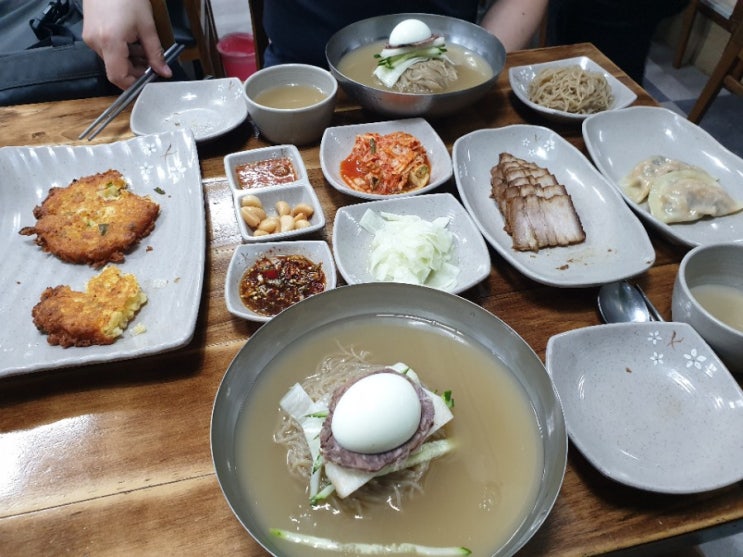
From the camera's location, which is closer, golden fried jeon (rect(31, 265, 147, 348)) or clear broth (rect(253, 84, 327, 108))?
golden fried jeon (rect(31, 265, 147, 348))

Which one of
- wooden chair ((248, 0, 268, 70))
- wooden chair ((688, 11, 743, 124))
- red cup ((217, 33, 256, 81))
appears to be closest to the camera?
wooden chair ((248, 0, 268, 70))

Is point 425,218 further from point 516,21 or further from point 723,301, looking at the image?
point 516,21

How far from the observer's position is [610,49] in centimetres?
392

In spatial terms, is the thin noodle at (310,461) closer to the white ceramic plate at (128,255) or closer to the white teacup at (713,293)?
the white ceramic plate at (128,255)

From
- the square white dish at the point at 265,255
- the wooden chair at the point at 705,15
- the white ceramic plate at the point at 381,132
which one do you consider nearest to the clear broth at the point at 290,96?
the white ceramic plate at the point at 381,132

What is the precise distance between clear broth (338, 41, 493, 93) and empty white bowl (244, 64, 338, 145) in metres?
0.16

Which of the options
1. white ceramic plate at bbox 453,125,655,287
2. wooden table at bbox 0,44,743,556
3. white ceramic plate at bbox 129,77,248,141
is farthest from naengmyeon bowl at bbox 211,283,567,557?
white ceramic plate at bbox 129,77,248,141

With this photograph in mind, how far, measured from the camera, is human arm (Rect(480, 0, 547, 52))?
2697 millimetres

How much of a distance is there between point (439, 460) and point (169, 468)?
2.07ft

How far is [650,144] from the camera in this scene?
221 centimetres

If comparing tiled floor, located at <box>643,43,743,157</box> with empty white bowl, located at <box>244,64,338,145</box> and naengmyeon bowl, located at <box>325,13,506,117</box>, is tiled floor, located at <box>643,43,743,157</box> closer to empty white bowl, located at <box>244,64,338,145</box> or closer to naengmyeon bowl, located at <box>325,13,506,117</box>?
naengmyeon bowl, located at <box>325,13,506,117</box>

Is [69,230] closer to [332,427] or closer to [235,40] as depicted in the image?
[332,427]

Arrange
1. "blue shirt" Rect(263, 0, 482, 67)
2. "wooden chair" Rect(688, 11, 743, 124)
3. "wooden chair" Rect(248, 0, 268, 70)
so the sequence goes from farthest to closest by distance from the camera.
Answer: "wooden chair" Rect(688, 11, 743, 124)
"wooden chair" Rect(248, 0, 268, 70)
"blue shirt" Rect(263, 0, 482, 67)

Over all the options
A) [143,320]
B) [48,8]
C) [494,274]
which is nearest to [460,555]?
[494,274]
